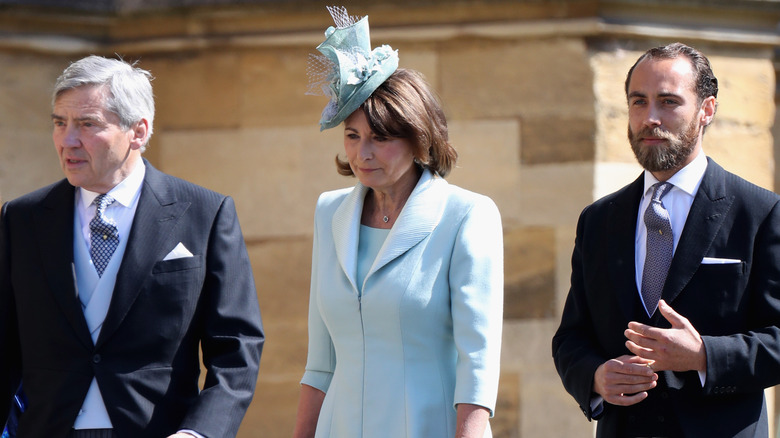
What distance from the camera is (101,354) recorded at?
3.58 meters

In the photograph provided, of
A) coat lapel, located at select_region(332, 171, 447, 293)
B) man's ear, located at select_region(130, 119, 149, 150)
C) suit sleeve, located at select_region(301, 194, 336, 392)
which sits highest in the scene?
man's ear, located at select_region(130, 119, 149, 150)

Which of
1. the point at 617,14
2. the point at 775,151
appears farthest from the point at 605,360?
the point at 775,151

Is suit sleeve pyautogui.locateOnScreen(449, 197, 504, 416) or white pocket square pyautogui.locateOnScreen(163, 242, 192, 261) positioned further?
white pocket square pyautogui.locateOnScreen(163, 242, 192, 261)

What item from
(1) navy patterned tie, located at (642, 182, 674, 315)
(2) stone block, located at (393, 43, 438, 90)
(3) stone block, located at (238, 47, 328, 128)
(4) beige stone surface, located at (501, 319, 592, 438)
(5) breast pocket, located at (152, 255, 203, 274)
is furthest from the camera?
(3) stone block, located at (238, 47, 328, 128)

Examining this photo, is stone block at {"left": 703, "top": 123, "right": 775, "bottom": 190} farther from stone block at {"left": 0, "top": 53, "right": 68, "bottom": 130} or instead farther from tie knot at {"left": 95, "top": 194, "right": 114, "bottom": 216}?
stone block at {"left": 0, "top": 53, "right": 68, "bottom": 130}

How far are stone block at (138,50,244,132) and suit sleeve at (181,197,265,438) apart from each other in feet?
5.94

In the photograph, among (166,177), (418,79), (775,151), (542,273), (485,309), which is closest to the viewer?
(485,309)

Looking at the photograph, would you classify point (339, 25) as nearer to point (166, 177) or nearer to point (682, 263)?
point (166, 177)

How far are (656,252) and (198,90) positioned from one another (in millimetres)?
2707

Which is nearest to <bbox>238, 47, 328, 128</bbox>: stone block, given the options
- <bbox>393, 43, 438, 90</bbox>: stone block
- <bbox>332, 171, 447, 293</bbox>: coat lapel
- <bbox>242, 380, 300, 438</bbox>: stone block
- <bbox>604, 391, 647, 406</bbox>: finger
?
<bbox>393, 43, 438, 90</bbox>: stone block

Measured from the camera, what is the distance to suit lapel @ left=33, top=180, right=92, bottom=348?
359 centimetres

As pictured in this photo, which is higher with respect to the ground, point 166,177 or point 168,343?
point 166,177

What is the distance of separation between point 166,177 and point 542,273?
76.6 inches

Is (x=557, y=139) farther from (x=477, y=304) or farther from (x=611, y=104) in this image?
(x=477, y=304)
